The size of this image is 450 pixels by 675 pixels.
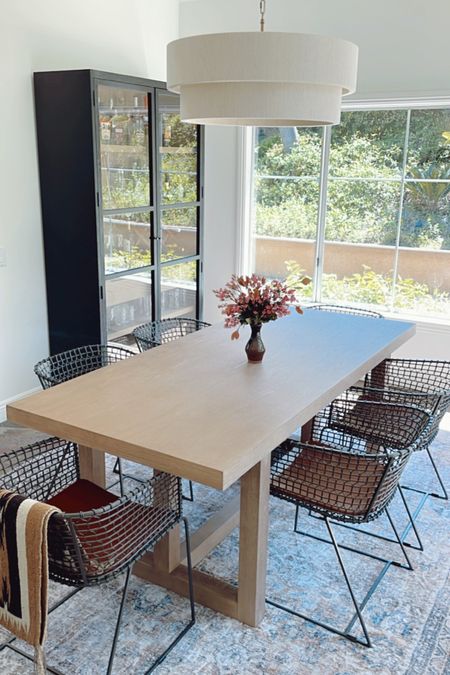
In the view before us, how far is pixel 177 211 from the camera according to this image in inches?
197

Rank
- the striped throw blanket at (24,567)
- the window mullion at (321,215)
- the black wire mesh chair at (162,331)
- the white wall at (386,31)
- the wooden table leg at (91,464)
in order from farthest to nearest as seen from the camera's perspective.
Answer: the window mullion at (321,215)
the white wall at (386,31)
the black wire mesh chair at (162,331)
the wooden table leg at (91,464)
the striped throw blanket at (24,567)

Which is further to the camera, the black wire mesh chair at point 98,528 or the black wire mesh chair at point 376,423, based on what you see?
the black wire mesh chair at point 376,423

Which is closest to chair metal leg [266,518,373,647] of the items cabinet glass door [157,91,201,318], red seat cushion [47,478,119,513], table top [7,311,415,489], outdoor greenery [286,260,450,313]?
table top [7,311,415,489]

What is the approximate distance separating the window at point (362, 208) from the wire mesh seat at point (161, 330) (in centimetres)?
171

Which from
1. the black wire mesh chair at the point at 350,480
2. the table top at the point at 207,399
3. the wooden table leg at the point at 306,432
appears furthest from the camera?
the wooden table leg at the point at 306,432

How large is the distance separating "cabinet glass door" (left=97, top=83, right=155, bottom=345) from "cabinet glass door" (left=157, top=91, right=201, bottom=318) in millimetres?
117

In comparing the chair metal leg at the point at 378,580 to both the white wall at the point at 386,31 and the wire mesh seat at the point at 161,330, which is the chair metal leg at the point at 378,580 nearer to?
the wire mesh seat at the point at 161,330

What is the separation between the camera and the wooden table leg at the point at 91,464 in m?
2.65

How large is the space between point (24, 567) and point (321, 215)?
4.15 m

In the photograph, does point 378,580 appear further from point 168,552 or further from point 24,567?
point 24,567

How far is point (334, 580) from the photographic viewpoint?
262 cm

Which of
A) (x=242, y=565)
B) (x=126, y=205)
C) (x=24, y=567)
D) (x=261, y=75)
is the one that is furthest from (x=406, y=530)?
(x=126, y=205)

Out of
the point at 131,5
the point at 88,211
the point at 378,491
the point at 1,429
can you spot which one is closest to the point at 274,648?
the point at 378,491

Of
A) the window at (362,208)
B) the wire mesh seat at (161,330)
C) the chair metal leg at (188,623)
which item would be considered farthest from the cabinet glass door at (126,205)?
the chair metal leg at (188,623)
